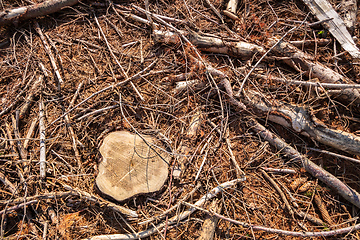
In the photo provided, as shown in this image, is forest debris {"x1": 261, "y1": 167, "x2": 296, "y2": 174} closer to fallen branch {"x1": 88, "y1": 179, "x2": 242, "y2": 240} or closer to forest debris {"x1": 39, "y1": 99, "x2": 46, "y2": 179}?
fallen branch {"x1": 88, "y1": 179, "x2": 242, "y2": 240}

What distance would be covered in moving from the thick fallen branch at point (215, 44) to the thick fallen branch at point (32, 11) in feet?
5.26

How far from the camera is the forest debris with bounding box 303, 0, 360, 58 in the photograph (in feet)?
9.99

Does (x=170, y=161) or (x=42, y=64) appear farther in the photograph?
(x=42, y=64)

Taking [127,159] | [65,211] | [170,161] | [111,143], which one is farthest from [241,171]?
[65,211]

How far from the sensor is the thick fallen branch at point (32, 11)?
3.06 metres

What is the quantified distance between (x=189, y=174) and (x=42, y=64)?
8.77 ft

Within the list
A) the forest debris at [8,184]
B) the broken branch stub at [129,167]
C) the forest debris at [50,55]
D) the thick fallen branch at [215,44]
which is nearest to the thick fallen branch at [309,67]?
the thick fallen branch at [215,44]

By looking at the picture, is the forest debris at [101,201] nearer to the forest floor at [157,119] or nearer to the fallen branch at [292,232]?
the forest floor at [157,119]

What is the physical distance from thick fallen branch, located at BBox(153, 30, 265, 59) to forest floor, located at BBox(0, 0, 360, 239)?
0.09m

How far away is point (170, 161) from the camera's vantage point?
2627 millimetres

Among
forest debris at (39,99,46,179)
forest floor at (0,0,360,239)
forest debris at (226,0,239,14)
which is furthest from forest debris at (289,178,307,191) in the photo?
forest debris at (39,99,46,179)

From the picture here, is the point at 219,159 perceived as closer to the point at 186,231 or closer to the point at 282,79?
the point at 186,231

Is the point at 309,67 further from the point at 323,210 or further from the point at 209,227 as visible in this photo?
the point at 209,227

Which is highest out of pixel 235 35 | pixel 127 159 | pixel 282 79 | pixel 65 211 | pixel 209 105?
pixel 235 35
